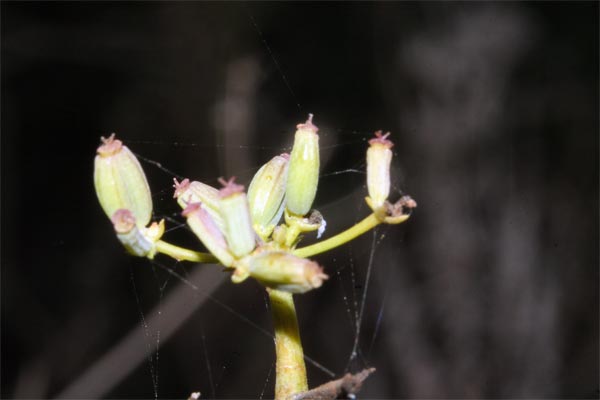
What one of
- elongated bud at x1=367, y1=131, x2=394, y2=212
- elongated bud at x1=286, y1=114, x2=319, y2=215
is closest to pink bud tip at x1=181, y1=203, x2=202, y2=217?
elongated bud at x1=286, y1=114, x2=319, y2=215

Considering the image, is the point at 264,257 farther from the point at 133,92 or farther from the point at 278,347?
the point at 133,92

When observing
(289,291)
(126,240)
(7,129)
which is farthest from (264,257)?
(7,129)

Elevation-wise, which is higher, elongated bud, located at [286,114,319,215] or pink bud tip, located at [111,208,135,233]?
elongated bud, located at [286,114,319,215]

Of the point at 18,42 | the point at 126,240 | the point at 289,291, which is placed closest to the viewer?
the point at 289,291

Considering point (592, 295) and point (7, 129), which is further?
point (592, 295)

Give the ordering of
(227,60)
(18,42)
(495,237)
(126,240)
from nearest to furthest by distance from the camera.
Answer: (126,240)
(18,42)
(495,237)
(227,60)

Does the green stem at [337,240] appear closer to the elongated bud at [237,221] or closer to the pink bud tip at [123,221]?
the elongated bud at [237,221]

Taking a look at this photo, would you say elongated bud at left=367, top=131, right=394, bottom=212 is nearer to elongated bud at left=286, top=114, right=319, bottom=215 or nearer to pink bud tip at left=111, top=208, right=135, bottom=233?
elongated bud at left=286, top=114, right=319, bottom=215
